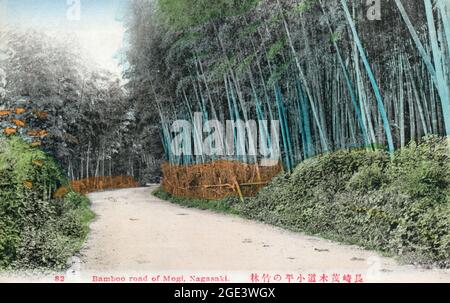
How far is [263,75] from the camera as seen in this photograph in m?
6.71

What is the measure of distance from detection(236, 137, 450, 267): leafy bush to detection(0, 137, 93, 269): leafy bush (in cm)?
267

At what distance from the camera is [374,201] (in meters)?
4.76

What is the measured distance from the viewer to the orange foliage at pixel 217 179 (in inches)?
263

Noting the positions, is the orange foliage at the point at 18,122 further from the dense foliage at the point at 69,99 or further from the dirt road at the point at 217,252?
the dirt road at the point at 217,252

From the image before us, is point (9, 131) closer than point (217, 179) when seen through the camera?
Yes

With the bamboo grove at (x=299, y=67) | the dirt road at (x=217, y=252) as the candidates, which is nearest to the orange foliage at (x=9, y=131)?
the dirt road at (x=217, y=252)

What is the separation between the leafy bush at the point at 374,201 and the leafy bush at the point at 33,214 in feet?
8.77

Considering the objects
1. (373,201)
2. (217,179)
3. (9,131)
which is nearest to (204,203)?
(217,179)

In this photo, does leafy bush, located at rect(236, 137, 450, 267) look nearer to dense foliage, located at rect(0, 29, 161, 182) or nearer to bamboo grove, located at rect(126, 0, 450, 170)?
bamboo grove, located at rect(126, 0, 450, 170)

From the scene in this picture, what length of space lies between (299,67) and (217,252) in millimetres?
3182

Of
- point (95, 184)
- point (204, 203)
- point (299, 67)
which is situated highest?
point (299, 67)

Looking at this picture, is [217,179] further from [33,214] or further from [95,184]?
[33,214]
